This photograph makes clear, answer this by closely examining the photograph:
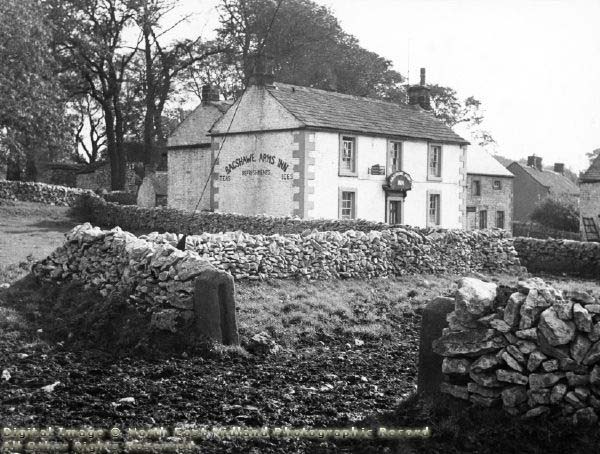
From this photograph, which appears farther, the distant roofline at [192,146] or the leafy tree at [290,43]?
the leafy tree at [290,43]

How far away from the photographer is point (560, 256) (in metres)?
23.8

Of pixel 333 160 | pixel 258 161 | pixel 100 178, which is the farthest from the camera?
pixel 100 178

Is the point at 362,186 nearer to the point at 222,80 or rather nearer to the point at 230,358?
the point at 230,358

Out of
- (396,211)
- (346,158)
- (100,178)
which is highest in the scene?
(100,178)

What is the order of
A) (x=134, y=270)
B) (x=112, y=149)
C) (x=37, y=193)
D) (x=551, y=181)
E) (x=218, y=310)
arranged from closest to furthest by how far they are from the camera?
(x=218, y=310) < (x=134, y=270) < (x=37, y=193) < (x=112, y=149) < (x=551, y=181)

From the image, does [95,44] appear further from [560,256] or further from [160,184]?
[560,256]

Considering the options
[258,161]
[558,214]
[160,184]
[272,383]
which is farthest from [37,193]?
[558,214]

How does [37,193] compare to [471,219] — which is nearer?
[37,193]

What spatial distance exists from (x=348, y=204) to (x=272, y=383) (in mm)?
23287

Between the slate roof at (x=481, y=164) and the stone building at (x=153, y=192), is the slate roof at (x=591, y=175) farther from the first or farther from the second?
the stone building at (x=153, y=192)

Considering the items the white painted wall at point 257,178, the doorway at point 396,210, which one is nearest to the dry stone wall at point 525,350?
the white painted wall at point 257,178

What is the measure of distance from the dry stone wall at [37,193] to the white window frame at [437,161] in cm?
1976

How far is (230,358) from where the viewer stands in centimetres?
965

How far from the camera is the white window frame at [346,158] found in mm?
30734
